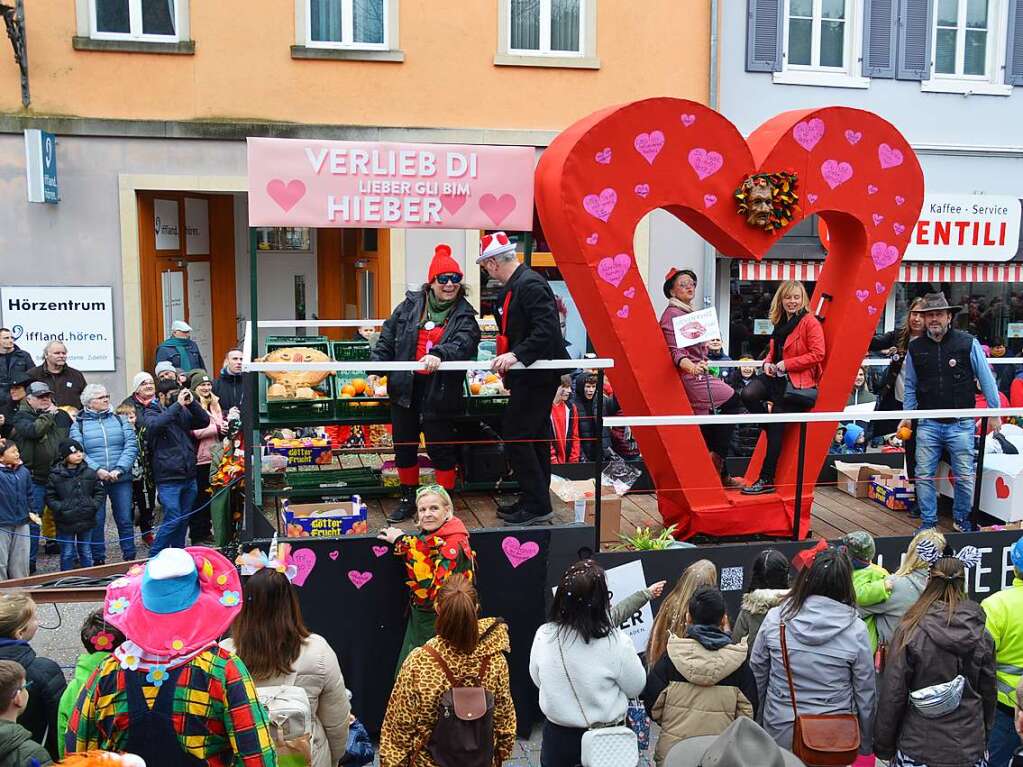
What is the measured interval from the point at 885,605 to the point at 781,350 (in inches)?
93.8

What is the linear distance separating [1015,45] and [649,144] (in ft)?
35.7

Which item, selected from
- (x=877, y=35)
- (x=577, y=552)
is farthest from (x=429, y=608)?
(x=877, y=35)

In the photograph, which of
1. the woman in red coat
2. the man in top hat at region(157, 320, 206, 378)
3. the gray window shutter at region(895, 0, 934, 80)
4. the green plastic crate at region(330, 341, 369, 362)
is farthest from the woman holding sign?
the gray window shutter at region(895, 0, 934, 80)

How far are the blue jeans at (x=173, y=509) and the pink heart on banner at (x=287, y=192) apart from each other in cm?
333

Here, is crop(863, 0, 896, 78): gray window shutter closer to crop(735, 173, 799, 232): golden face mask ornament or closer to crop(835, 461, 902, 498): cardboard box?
crop(835, 461, 902, 498): cardboard box

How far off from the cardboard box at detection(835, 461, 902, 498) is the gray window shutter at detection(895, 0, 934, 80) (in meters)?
8.56

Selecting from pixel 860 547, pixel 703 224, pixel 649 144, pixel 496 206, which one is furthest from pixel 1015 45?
pixel 860 547

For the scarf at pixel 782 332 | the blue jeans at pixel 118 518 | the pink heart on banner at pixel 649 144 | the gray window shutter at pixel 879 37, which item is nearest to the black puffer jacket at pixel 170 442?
the blue jeans at pixel 118 518

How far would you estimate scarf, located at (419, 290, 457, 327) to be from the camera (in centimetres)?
655

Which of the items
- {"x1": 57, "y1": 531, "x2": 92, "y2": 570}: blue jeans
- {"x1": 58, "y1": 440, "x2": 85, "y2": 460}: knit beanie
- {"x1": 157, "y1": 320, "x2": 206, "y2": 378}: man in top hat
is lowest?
{"x1": 57, "y1": 531, "x2": 92, "y2": 570}: blue jeans

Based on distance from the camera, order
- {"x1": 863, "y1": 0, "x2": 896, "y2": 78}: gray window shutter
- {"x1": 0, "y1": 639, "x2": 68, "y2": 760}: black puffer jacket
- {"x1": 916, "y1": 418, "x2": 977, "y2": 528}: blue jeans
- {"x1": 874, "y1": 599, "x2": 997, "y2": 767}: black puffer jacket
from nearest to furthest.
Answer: {"x1": 0, "y1": 639, "x2": 68, "y2": 760}: black puffer jacket
{"x1": 874, "y1": 599, "x2": 997, "y2": 767}: black puffer jacket
{"x1": 916, "y1": 418, "x2": 977, "y2": 528}: blue jeans
{"x1": 863, "y1": 0, "x2": 896, "y2": 78}: gray window shutter

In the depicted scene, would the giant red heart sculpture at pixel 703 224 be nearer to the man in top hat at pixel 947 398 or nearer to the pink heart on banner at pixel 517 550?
the man in top hat at pixel 947 398

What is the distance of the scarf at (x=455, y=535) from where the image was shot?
5383mm

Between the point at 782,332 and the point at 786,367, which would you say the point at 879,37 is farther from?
the point at 786,367
